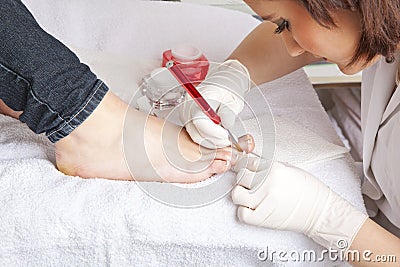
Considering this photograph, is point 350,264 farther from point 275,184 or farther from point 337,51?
point 337,51

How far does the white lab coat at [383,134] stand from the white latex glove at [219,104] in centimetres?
20

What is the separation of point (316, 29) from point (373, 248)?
0.99ft

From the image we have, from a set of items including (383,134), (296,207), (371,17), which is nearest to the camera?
(371,17)

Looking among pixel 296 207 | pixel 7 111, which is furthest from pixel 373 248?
pixel 7 111

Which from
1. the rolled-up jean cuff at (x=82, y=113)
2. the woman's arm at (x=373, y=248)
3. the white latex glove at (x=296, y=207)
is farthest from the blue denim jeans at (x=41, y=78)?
the woman's arm at (x=373, y=248)

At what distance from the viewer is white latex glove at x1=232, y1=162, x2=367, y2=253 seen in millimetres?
805

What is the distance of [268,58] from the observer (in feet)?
3.56

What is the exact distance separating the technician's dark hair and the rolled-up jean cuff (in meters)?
0.31

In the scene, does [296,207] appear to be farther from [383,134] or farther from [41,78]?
[41,78]

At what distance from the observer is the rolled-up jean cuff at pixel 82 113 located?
85 centimetres

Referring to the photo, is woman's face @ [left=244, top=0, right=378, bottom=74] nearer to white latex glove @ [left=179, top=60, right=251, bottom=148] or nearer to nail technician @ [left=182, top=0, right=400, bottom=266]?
nail technician @ [left=182, top=0, right=400, bottom=266]

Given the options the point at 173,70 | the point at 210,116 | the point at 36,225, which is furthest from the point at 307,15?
the point at 36,225

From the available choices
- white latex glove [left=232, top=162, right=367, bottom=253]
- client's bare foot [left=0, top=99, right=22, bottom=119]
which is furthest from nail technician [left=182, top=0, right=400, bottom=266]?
client's bare foot [left=0, top=99, right=22, bottom=119]

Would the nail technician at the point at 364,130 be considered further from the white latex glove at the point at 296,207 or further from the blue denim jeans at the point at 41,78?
the blue denim jeans at the point at 41,78
